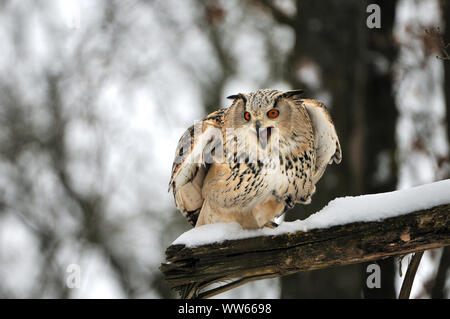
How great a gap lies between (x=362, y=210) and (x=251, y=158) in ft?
3.47

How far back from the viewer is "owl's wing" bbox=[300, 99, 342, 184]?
4.61 m

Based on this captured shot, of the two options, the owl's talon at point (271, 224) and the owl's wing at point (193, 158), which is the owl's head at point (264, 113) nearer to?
the owl's wing at point (193, 158)

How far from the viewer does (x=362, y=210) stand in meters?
3.36

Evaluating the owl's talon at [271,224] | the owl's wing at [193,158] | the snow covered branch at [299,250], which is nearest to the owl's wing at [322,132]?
the owl's talon at [271,224]

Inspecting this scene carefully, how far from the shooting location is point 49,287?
11125 millimetres

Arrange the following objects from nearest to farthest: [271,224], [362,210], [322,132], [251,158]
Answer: [362,210], [251,158], [271,224], [322,132]

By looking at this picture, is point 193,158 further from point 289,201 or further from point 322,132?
point 322,132

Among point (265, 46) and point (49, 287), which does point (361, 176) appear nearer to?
point (265, 46)

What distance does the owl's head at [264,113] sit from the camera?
3.91 meters

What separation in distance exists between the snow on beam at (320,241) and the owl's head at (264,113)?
2.56ft

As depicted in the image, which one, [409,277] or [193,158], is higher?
[193,158]

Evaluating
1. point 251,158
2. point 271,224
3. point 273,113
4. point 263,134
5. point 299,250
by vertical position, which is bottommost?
point 299,250

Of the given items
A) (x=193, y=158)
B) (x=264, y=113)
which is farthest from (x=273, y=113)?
(x=193, y=158)
